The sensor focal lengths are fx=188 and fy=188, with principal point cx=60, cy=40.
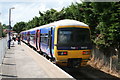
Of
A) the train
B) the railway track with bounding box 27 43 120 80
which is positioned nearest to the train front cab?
the train

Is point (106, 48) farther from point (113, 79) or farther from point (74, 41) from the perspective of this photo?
point (74, 41)

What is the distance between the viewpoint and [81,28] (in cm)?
1147

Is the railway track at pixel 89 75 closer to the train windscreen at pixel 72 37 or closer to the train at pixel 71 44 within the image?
the train at pixel 71 44

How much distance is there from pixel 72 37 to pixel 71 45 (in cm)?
50

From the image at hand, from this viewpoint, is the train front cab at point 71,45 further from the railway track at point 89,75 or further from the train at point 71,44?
the railway track at point 89,75

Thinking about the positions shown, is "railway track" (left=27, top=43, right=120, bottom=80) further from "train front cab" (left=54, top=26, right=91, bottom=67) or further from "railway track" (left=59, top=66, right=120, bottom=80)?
"train front cab" (left=54, top=26, right=91, bottom=67)

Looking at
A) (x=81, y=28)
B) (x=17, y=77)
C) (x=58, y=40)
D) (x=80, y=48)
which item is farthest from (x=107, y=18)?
(x=17, y=77)

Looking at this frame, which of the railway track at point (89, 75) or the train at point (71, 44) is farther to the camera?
the railway track at point (89, 75)

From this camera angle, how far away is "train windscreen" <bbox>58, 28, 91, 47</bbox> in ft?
36.4

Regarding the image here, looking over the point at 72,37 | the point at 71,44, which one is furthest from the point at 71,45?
the point at 72,37

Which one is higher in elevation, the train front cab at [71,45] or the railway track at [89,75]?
the train front cab at [71,45]

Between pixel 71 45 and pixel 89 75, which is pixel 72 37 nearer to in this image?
pixel 71 45

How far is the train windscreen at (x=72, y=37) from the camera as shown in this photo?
1109cm

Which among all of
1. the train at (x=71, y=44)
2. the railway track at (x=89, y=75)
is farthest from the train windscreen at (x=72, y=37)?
the railway track at (x=89, y=75)
